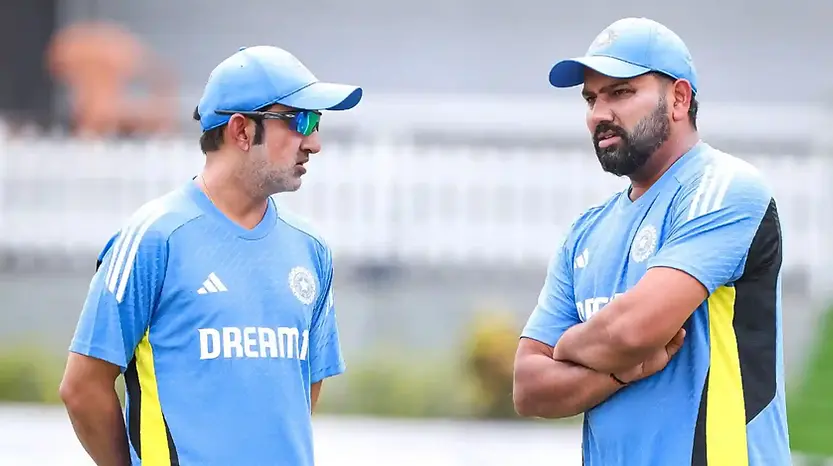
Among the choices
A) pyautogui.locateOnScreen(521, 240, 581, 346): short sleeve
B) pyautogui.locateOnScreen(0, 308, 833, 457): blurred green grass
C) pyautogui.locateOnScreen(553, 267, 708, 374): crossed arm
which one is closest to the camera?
pyautogui.locateOnScreen(553, 267, 708, 374): crossed arm

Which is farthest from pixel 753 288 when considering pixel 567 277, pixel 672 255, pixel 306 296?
pixel 306 296

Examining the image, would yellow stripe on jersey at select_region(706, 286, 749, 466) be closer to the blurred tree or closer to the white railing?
the blurred tree

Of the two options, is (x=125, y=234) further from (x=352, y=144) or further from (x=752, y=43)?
(x=752, y=43)

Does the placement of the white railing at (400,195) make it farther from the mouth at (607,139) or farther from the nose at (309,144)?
the mouth at (607,139)

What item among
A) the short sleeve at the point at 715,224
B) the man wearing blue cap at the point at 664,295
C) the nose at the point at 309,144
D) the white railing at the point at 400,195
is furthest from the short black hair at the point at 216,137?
the white railing at the point at 400,195

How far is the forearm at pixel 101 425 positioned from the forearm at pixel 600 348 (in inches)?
52.7

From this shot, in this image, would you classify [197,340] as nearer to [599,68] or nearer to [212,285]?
[212,285]

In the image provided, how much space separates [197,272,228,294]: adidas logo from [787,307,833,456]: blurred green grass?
17.0 feet

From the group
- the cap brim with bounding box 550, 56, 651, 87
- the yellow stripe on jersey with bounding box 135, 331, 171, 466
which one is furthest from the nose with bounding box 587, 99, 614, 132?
the yellow stripe on jersey with bounding box 135, 331, 171, 466

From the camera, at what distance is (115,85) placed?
13.2m

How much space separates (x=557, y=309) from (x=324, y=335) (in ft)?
2.48

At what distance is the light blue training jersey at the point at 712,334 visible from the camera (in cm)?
361

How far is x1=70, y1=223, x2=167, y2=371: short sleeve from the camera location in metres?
3.79

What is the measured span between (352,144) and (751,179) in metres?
7.94
